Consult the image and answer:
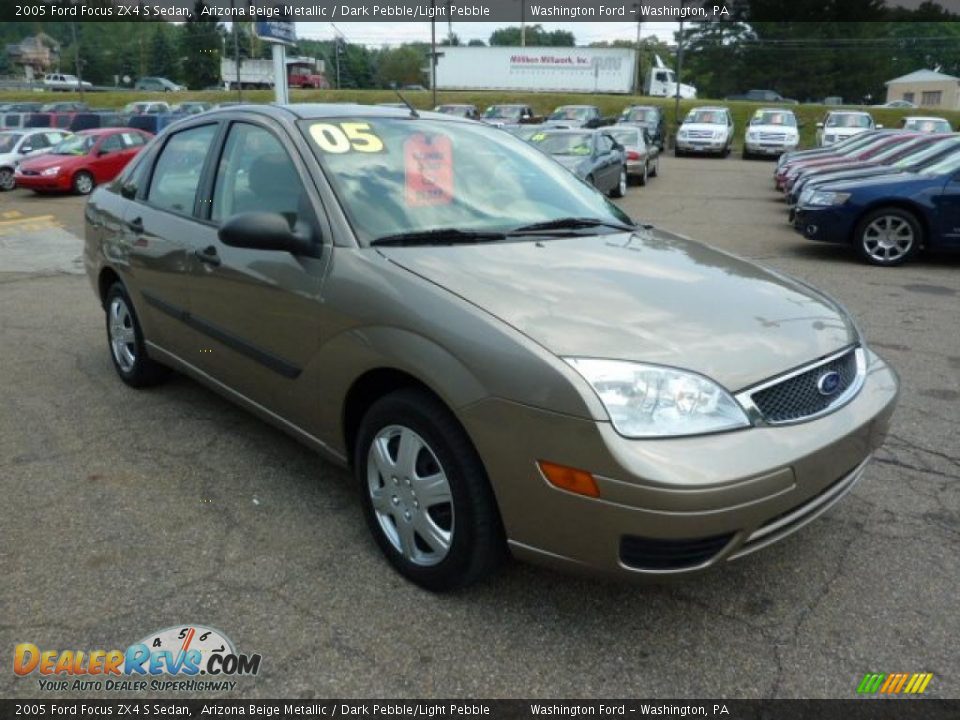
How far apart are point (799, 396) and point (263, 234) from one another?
194cm

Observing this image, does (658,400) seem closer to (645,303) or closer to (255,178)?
(645,303)

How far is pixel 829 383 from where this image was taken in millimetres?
2531

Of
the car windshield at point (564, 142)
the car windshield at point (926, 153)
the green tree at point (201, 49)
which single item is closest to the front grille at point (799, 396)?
the car windshield at point (926, 153)

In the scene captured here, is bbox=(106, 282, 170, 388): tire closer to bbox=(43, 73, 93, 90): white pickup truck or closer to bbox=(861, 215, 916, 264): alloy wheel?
bbox=(861, 215, 916, 264): alloy wheel

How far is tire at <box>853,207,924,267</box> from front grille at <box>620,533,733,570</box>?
791 cm

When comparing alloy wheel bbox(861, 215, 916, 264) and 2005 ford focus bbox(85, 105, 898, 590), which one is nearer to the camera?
2005 ford focus bbox(85, 105, 898, 590)

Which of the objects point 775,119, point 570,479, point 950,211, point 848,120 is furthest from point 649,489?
point 775,119

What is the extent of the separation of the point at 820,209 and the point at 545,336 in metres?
7.97

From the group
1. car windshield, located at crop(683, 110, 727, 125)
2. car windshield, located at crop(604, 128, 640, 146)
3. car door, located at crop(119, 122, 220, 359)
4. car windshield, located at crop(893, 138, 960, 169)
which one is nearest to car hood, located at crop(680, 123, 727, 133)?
car windshield, located at crop(683, 110, 727, 125)

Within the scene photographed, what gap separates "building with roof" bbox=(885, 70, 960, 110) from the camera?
196ft

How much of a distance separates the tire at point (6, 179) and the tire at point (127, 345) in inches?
676

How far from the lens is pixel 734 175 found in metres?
21.3

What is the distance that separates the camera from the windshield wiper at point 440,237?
2.89 metres

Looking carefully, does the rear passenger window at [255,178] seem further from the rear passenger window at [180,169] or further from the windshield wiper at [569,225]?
the windshield wiper at [569,225]
